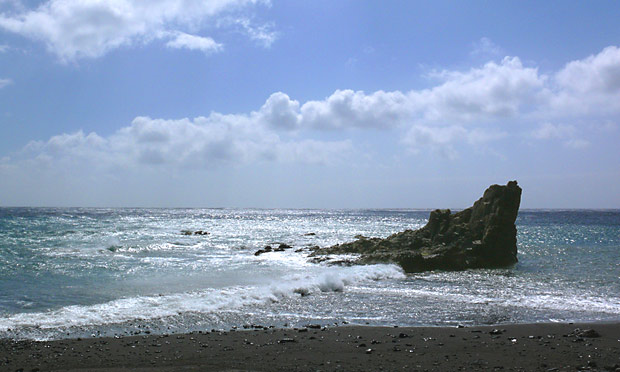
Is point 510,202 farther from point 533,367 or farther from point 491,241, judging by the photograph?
point 533,367

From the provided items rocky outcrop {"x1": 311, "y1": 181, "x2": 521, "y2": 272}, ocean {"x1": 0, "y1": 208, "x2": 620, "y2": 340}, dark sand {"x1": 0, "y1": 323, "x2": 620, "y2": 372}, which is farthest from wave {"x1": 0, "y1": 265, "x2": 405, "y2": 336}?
rocky outcrop {"x1": 311, "y1": 181, "x2": 521, "y2": 272}

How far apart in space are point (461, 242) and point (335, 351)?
20.6m

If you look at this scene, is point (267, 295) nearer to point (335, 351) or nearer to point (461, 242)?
point (335, 351)

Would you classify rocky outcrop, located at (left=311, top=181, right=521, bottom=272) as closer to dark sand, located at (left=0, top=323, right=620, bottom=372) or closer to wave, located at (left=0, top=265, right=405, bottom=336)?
wave, located at (left=0, top=265, right=405, bottom=336)

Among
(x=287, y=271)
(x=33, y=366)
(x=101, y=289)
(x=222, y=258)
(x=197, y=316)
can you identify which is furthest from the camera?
(x=222, y=258)

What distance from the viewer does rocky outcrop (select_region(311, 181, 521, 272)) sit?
85.1ft

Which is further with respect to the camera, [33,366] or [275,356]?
[275,356]

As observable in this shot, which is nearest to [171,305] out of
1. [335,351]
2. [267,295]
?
[267,295]

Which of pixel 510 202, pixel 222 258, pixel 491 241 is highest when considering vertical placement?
pixel 510 202

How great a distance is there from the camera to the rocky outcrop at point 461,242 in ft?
85.1

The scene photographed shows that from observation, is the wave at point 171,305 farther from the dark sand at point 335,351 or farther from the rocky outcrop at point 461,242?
the rocky outcrop at point 461,242

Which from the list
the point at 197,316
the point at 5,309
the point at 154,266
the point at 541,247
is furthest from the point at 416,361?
the point at 541,247

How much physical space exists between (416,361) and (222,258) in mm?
24077

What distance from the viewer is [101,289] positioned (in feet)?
60.2
